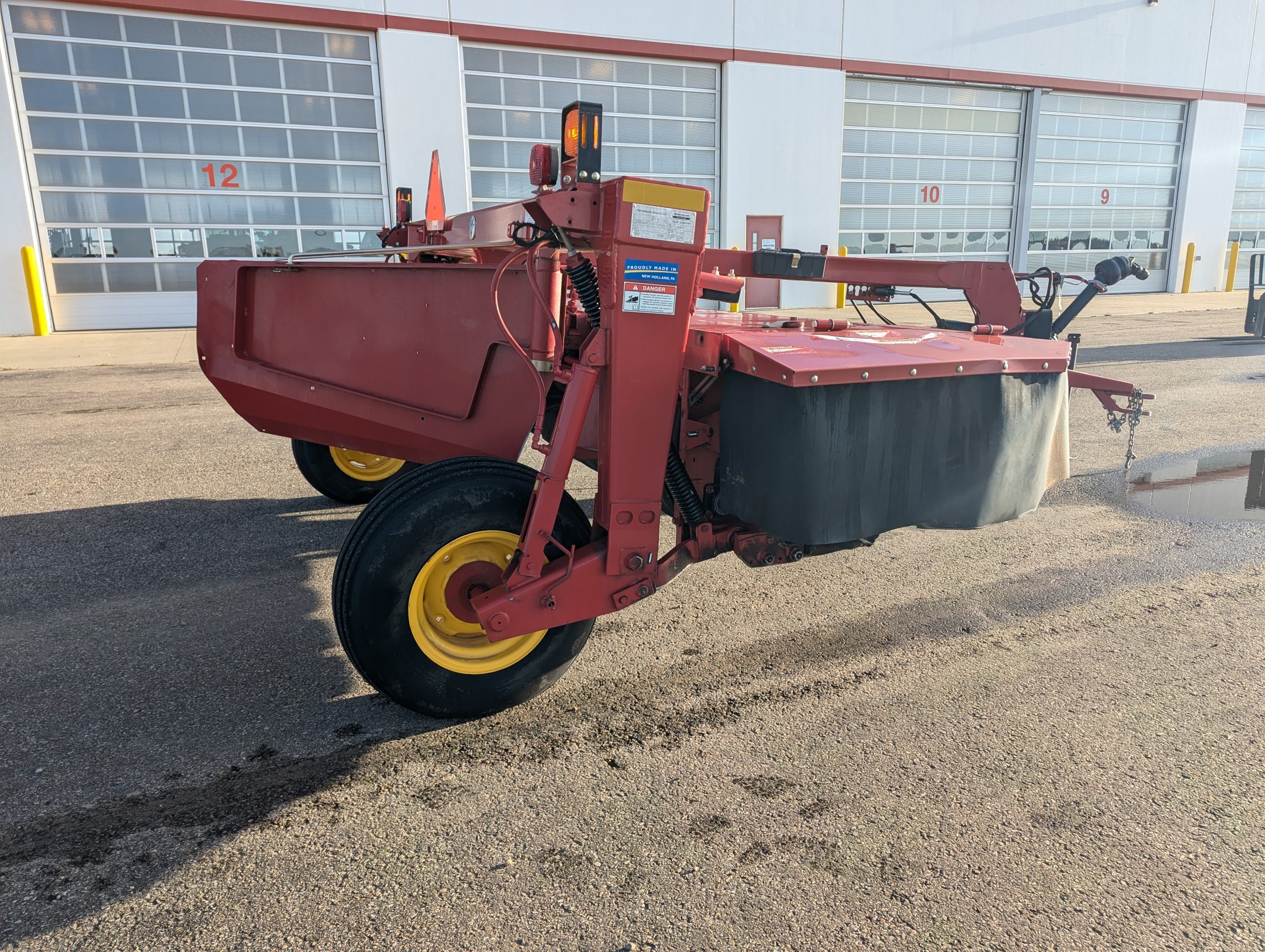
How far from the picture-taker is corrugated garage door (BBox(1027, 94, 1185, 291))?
21.2m

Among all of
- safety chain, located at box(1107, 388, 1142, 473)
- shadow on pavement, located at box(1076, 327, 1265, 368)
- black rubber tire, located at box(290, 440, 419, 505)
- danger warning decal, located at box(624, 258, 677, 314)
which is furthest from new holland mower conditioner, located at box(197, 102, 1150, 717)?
shadow on pavement, located at box(1076, 327, 1265, 368)

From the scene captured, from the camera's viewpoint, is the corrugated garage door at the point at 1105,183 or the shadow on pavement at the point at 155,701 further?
the corrugated garage door at the point at 1105,183

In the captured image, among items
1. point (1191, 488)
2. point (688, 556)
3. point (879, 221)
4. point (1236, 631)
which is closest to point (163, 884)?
point (688, 556)

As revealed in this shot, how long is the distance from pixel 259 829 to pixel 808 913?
57.6 inches

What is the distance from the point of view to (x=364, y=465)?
5.05 m

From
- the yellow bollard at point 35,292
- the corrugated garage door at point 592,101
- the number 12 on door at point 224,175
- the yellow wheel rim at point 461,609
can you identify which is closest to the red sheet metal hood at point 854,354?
the yellow wheel rim at point 461,609

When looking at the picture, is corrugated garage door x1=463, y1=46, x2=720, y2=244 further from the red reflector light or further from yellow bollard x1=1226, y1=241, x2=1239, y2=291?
yellow bollard x1=1226, y1=241, x2=1239, y2=291

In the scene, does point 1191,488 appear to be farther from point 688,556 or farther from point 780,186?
point 780,186

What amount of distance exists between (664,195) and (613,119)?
15.1m

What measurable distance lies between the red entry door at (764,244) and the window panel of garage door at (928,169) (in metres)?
1.90

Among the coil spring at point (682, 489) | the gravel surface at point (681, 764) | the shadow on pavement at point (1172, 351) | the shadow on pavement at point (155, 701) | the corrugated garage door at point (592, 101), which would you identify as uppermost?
the corrugated garage door at point (592, 101)

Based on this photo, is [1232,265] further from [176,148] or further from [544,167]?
[544,167]

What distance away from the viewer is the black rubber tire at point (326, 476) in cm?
488

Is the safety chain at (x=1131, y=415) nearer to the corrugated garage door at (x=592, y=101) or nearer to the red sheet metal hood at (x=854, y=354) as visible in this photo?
the red sheet metal hood at (x=854, y=354)
